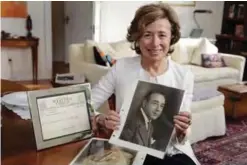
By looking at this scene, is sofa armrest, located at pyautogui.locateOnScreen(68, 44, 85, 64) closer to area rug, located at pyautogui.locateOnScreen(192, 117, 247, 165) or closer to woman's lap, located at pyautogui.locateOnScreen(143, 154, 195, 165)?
area rug, located at pyautogui.locateOnScreen(192, 117, 247, 165)

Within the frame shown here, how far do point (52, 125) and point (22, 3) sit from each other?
4.18m

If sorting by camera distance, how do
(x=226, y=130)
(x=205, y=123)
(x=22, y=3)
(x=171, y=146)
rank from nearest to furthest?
(x=171, y=146), (x=205, y=123), (x=226, y=130), (x=22, y=3)

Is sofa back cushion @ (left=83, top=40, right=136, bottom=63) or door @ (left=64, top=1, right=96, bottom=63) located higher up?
door @ (left=64, top=1, right=96, bottom=63)

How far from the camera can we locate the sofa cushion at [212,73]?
4289 millimetres

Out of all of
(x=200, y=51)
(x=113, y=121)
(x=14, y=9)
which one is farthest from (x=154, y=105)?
(x=14, y=9)

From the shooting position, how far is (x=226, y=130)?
131 inches

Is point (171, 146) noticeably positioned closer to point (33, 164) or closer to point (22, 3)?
point (33, 164)

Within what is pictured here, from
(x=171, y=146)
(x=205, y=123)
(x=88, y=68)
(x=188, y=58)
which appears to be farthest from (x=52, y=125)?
(x=188, y=58)

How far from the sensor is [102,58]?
3.58 metres

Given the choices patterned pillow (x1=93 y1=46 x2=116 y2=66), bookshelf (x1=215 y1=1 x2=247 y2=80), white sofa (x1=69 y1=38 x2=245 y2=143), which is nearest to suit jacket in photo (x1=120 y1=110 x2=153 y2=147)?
white sofa (x1=69 y1=38 x2=245 y2=143)

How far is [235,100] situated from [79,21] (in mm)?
3199

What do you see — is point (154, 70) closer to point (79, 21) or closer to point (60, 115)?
point (60, 115)

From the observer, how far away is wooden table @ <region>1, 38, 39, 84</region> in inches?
181

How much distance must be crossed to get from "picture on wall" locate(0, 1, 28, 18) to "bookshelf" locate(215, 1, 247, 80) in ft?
11.6
